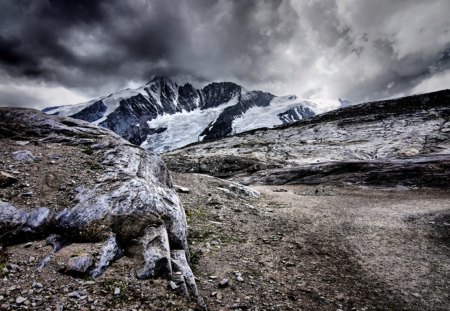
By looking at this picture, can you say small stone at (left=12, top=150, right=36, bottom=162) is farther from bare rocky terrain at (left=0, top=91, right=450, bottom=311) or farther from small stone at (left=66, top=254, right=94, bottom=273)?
small stone at (left=66, top=254, right=94, bottom=273)

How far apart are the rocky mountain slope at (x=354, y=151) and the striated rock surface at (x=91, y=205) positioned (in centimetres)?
2175

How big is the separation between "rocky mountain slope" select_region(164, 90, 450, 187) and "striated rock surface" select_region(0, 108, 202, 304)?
2175cm

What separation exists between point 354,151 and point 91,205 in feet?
146

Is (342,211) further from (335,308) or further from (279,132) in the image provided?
(279,132)

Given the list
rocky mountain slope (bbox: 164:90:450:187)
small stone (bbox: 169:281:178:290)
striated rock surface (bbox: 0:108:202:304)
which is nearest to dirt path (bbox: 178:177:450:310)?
small stone (bbox: 169:281:178:290)

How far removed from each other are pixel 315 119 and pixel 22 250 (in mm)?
76670

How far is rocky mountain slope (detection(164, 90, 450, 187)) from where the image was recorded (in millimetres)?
25297

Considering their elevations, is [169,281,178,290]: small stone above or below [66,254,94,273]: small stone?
below

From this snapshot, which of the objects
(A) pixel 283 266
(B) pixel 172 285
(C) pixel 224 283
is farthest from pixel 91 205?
(A) pixel 283 266

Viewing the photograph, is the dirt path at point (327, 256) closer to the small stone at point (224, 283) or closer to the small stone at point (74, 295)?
the small stone at point (224, 283)

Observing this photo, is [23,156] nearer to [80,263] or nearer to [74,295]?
[80,263]

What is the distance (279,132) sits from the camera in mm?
71562

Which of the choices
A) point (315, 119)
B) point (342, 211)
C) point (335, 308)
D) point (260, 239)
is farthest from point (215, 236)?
point (315, 119)

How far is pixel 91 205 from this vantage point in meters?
8.83
